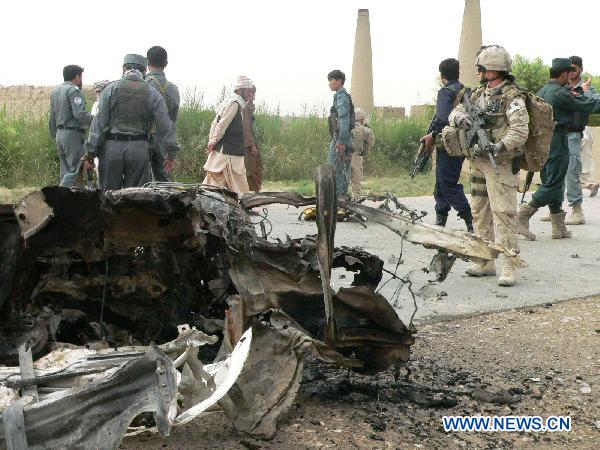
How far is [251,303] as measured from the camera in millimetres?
3844

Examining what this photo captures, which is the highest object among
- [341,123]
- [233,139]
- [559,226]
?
[341,123]

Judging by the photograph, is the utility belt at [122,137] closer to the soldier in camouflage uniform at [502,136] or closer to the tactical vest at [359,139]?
the soldier in camouflage uniform at [502,136]

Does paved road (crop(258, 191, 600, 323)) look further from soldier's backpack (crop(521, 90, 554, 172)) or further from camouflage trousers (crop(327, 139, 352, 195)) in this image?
soldier's backpack (crop(521, 90, 554, 172))

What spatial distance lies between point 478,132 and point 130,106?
10.4ft

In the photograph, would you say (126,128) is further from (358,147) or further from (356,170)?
(356,170)

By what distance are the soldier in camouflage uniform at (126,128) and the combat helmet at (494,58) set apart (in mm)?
2972

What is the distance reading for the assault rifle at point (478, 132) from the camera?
24.0ft

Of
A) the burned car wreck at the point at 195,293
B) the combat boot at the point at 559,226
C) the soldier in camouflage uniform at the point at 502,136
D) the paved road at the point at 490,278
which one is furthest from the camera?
the combat boot at the point at 559,226

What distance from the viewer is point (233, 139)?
34.1ft

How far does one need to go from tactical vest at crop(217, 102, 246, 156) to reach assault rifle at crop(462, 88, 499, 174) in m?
3.55

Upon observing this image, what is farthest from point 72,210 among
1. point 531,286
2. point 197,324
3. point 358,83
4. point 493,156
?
point 358,83

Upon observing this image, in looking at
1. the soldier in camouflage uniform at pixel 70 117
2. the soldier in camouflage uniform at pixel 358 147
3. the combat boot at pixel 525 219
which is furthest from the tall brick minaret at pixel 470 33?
the soldier in camouflage uniform at pixel 70 117

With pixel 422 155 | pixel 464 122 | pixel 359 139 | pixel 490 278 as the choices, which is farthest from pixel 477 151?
pixel 359 139

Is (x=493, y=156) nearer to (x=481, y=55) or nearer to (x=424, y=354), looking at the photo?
(x=481, y=55)
